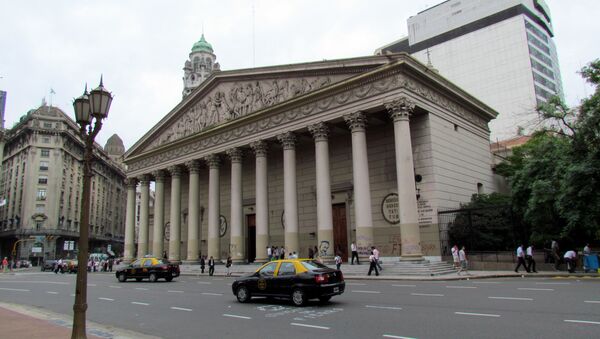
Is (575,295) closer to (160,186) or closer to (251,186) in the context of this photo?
(251,186)

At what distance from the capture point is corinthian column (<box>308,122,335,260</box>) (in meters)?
29.0

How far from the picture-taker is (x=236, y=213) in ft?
118

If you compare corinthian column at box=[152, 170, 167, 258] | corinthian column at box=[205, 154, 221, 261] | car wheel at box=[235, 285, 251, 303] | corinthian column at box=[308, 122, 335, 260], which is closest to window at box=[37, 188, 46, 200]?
corinthian column at box=[152, 170, 167, 258]

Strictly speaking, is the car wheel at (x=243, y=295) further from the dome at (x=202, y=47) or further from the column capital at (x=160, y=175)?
the dome at (x=202, y=47)

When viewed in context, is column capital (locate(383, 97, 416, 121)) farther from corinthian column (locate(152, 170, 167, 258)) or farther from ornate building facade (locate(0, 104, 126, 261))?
ornate building facade (locate(0, 104, 126, 261))

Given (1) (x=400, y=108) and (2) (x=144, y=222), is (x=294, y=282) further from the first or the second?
(2) (x=144, y=222)

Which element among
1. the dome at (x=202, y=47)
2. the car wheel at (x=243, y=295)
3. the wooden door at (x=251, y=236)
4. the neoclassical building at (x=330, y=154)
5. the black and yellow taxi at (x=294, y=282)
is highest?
the dome at (x=202, y=47)

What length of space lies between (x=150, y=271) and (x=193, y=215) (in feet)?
42.3

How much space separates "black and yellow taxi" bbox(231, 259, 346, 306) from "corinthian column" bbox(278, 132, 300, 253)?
15.7 m

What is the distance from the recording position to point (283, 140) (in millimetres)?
33031

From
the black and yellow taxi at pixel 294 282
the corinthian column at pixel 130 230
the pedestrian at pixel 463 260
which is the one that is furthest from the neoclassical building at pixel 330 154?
the black and yellow taxi at pixel 294 282

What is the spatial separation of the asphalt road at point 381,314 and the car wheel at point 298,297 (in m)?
0.26

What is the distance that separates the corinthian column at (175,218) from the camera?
41.7m

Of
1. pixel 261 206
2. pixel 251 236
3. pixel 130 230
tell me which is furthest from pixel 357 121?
pixel 130 230
